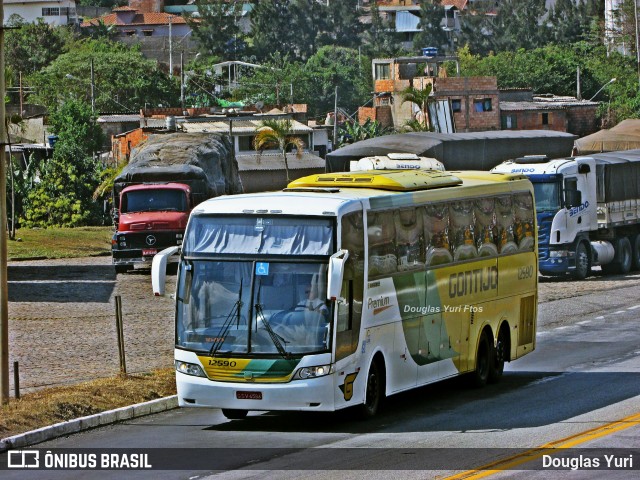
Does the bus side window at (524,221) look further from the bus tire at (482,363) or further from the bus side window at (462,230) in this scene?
the bus tire at (482,363)

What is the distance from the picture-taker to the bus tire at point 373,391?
17.7 m

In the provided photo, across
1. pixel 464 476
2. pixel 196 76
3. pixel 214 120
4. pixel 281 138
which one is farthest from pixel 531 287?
pixel 196 76

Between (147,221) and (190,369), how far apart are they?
2262 cm

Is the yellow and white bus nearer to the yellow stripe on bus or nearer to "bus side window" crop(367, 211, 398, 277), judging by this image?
"bus side window" crop(367, 211, 398, 277)

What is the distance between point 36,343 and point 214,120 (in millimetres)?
60457

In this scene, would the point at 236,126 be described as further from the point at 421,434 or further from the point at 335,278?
the point at 335,278

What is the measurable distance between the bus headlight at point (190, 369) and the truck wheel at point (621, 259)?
2844cm

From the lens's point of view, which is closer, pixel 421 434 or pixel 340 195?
pixel 421 434

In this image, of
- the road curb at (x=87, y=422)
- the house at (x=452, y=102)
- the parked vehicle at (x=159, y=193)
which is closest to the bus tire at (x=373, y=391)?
the road curb at (x=87, y=422)

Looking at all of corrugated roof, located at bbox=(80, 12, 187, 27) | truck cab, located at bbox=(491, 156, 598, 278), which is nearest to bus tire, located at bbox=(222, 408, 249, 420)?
truck cab, located at bbox=(491, 156, 598, 278)

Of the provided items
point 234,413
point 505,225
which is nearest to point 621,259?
point 505,225

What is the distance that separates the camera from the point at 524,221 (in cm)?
2323

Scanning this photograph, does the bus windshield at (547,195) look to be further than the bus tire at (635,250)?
No

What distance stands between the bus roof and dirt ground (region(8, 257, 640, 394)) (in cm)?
458
